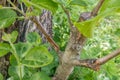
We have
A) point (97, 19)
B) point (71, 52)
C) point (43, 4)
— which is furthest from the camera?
point (71, 52)

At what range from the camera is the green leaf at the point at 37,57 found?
0.66m

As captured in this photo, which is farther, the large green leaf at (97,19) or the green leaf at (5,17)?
the green leaf at (5,17)

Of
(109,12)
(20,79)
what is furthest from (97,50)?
(109,12)

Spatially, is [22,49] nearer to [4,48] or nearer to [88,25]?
[4,48]

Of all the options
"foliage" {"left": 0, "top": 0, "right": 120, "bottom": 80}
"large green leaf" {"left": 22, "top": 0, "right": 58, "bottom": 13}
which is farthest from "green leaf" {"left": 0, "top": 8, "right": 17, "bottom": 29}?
"large green leaf" {"left": 22, "top": 0, "right": 58, "bottom": 13}

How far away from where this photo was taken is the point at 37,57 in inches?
26.3

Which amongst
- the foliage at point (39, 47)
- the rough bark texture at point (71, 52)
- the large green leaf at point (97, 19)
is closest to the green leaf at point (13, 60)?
the foliage at point (39, 47)

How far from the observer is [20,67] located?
697 mm

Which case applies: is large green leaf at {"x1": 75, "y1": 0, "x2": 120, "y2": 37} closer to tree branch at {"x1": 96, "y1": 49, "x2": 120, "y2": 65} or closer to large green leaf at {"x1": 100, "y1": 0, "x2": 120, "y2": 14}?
large green leaf at {"x1": 100, "y1": 0, "x2": 120, "y2": 14}

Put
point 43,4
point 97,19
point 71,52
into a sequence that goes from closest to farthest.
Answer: point 97,19
point 43,4
point 71,52

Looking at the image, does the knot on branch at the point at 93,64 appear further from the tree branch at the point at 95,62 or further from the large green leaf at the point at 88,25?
the large green leaf at the point at 88,25

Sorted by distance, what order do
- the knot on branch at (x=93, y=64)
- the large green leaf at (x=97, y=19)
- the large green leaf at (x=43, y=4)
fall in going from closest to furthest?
the large green leaf at (x=97, y=19)
the large green leaf at (x=43, y=4)
the knot on branch at (x=93, y=64)

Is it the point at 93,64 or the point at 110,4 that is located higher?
the point at 110,4

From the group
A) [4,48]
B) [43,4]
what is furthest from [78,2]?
[4,48]
